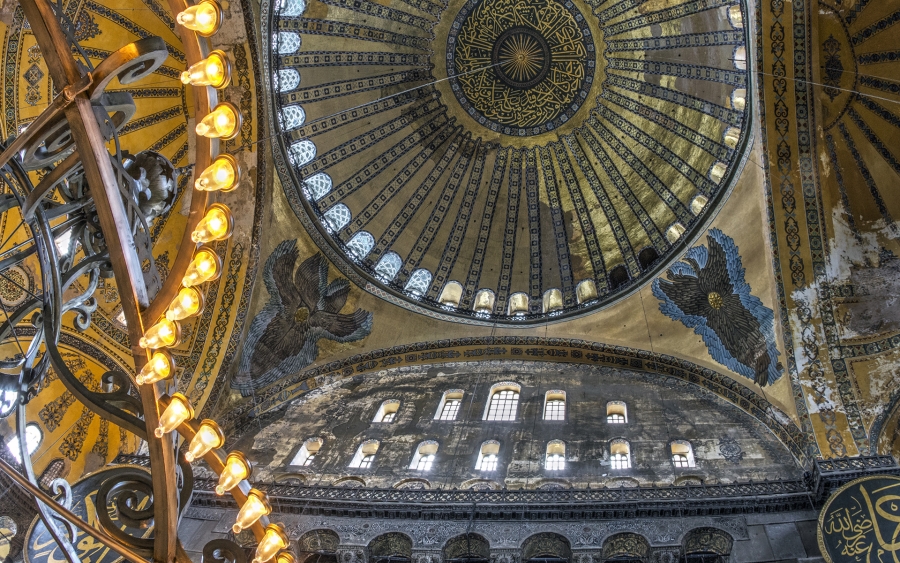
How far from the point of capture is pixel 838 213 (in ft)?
38.8

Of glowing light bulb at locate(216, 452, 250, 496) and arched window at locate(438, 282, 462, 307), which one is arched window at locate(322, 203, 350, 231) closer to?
arched window at locate(438, 282, 462, 307)

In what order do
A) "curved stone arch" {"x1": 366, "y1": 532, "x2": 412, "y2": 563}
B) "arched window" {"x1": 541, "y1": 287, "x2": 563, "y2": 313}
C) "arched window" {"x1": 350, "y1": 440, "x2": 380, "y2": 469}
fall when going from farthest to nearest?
"arched window" {"x1": 541, "y1": 287, "x2": 563, "y2": 313} < "arched window" {"x1": 350, "y1": 440, "x2": 380, "y2": 469} < "curved stone arch" {"x1": 366, "y1": 532, "x2": 412, "y2": 563}

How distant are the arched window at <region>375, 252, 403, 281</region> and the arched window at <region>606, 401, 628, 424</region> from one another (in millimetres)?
5291

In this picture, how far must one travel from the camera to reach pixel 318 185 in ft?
49.1

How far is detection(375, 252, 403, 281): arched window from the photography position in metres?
15.2

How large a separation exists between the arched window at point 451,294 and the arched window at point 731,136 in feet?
19.3

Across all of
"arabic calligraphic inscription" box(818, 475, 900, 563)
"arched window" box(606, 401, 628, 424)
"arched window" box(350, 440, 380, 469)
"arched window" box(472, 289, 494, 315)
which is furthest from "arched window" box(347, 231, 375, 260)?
"arabic calligraphic inscription" box(818, 475, 900, 563)

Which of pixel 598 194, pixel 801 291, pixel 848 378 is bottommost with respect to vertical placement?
pixel 848 378

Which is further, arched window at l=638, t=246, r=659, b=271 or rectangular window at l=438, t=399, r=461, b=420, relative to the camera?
arched window at l=638, t=246, r=659, b=271

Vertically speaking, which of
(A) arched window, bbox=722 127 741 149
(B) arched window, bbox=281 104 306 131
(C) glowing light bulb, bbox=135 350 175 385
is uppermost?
(B) arched window, bbox=281 104 306 131

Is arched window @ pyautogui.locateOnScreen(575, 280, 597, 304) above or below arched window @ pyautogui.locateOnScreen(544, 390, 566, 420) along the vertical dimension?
above

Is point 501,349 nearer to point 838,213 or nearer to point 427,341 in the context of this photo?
point 427,341

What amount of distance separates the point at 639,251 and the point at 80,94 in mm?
11502

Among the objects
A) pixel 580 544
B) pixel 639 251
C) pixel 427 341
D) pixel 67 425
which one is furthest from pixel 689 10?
pixel 67 425
